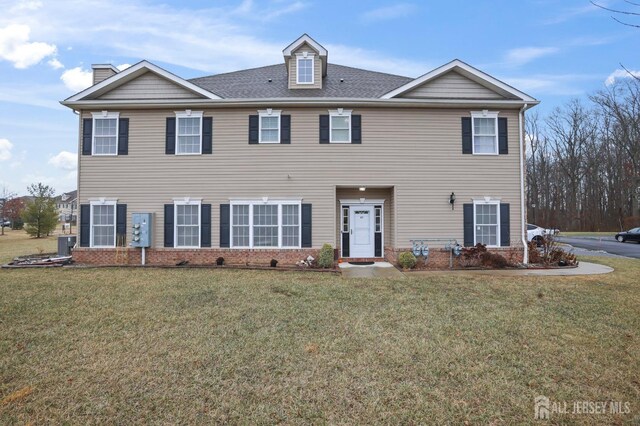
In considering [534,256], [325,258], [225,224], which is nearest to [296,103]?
[225,224]

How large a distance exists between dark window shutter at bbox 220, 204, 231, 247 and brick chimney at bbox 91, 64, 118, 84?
719 cm

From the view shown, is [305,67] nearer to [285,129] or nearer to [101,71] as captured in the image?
[285,129]

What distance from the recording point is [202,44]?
14484mm

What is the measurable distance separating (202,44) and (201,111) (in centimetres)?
474

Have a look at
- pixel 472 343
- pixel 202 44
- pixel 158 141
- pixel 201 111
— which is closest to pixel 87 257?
pixel 158 141

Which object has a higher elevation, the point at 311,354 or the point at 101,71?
the point at 101,71

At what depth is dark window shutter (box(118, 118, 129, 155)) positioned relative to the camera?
38.9 ft

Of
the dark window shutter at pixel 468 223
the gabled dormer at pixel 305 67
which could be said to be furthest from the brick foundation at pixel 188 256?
the gabled dormer at pixel 305 67

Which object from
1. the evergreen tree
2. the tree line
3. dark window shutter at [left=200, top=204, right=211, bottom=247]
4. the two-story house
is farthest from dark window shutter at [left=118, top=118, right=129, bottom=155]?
the tree line

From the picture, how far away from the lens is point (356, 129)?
11789 mm

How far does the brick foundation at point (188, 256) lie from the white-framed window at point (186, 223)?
338 mm

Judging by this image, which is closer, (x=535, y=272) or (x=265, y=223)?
(x=535, y=272)

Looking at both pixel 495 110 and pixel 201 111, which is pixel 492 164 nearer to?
pixel 495 110

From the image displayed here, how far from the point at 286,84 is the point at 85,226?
9.30m
